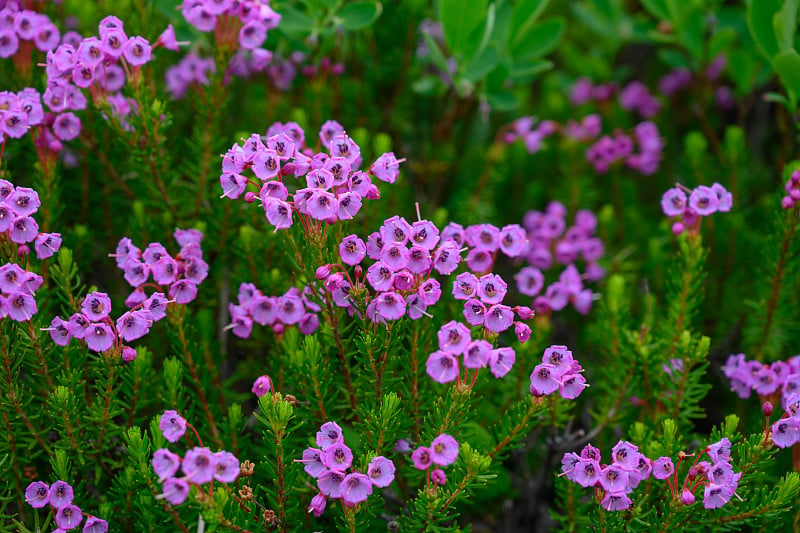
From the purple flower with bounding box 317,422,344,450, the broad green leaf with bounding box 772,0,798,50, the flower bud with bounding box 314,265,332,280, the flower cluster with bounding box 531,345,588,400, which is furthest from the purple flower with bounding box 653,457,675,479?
the broad green leaf with bounding box 772,0,798,50

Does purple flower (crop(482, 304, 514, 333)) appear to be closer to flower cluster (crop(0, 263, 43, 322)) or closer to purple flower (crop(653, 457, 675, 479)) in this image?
purple flower (crop(653, 457, 675, 479))

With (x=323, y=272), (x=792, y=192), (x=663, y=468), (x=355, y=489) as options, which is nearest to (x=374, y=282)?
(x=323, y=272)

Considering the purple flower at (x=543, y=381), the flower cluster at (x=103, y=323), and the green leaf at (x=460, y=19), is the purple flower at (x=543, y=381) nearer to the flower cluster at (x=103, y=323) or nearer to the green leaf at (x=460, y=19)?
the flower cluster at (x=103, y=323)

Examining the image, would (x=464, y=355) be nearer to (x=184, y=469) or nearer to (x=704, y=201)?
(x=184, y=469)

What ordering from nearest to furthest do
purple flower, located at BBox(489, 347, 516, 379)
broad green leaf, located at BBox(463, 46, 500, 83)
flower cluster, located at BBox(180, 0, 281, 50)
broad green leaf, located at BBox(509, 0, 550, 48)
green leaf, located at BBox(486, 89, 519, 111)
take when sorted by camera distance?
1. purple flower, located at BBox(489, 347, 516, 379)
2. flower cluster, located at BBox(180, 0, 281, 50)
3. broad green leaf, located at BBox(463, 46, 500, 83)
4. broad green leaf, located at BBox(509, 0, 550, 48)
5. green leaf, located at BBox(486, 89, 519, 111)

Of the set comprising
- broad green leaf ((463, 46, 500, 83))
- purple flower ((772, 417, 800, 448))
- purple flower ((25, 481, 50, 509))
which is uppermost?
A: broad green leaf ((463, 46, 500, 83))

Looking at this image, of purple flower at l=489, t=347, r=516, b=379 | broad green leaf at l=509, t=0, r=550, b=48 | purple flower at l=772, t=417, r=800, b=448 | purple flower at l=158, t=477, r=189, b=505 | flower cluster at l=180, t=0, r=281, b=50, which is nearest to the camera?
purple flower at l=158, t=477, r=189, b=505
